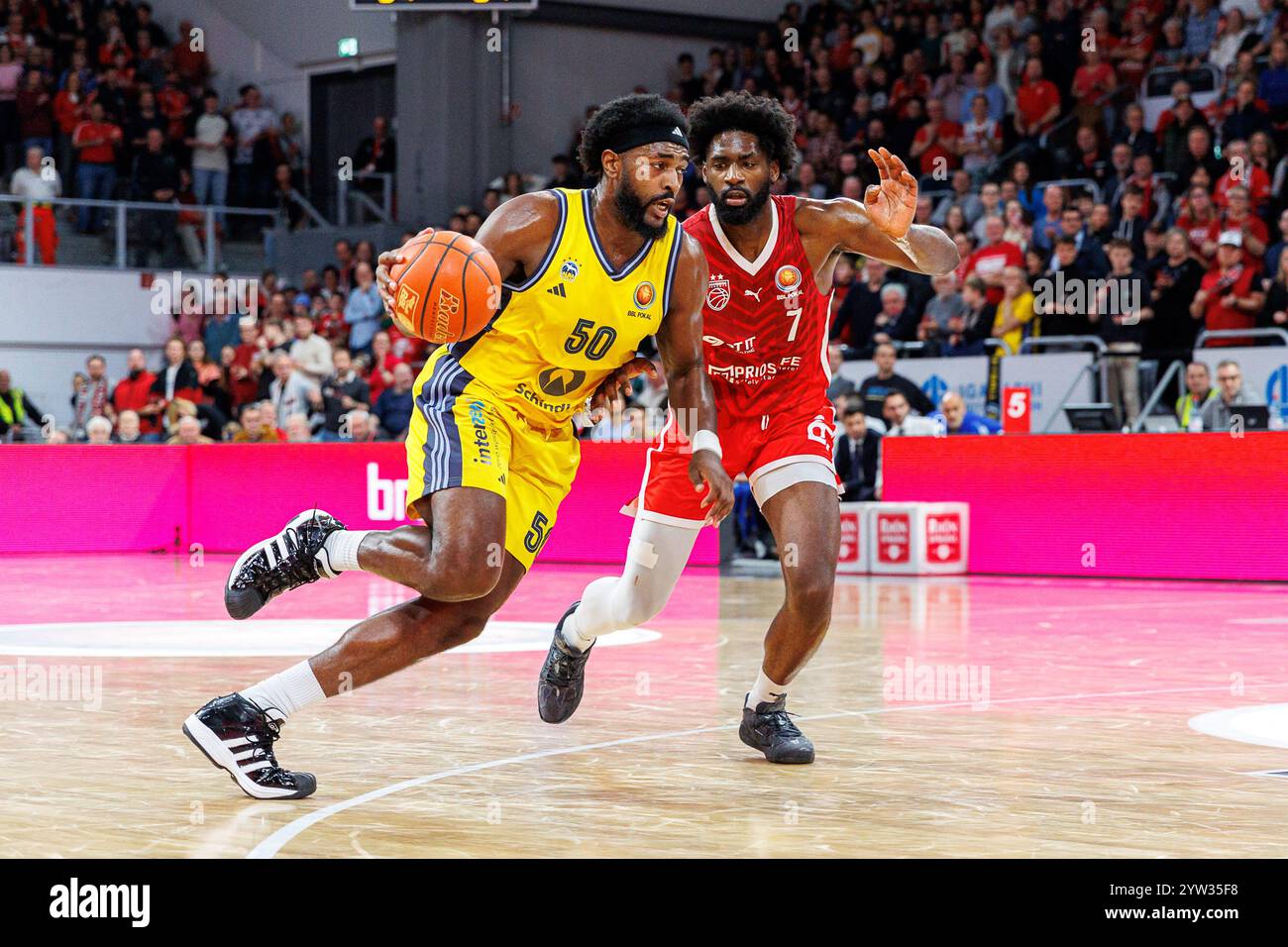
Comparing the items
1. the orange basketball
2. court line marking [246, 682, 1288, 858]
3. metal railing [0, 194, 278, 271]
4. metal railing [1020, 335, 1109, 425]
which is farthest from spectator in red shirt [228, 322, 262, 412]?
the orange basketball

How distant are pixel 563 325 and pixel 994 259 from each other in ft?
36.5

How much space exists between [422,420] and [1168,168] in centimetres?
1239

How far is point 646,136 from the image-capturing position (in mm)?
5340

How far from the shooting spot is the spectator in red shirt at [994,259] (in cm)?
1530

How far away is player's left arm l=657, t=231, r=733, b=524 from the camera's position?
549cm

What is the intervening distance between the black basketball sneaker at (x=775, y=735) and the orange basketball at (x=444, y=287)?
1793mm

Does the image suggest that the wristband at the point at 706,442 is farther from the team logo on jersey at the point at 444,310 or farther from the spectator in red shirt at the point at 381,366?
the spectator in red shirt at the point at 381,366

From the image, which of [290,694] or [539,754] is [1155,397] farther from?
[290,694]

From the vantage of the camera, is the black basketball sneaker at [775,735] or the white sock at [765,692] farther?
the white sock at [765,692]

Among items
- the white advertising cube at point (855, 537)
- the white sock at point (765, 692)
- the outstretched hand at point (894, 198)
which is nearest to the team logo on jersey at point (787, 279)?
the outstretched hand at point (894, 198)

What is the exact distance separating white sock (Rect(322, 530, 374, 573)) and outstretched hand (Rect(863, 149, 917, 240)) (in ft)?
6.76

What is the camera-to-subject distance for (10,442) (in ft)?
59.1

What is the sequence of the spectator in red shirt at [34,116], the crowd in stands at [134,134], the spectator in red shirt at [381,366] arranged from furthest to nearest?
the spectator in red shirt at [34,116]
the crowd in stands at [134,134]
the spectator in red shirt at [381,366]
